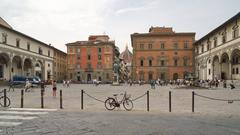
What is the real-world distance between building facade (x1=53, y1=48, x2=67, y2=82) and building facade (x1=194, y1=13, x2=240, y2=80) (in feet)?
123

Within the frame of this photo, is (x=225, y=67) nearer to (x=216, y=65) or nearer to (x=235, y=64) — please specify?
(x=216, y=65)

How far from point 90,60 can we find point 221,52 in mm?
40088

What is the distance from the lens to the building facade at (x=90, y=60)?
74062 mm

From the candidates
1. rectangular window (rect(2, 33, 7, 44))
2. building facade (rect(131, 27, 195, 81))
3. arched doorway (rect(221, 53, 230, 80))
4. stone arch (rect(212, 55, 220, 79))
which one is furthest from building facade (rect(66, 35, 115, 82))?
rectangular window (rect(2, 33, 7, 44))

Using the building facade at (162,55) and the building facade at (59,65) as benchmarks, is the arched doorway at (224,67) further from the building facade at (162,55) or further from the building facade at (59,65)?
the building facade at (59,65)

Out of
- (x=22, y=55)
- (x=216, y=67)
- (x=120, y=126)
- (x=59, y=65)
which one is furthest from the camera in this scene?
(x=59, y=65)

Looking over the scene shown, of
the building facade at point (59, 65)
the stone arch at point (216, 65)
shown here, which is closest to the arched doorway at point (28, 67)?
the building facade at point (59, 65)

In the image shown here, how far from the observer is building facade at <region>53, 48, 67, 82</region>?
7012 centimetres

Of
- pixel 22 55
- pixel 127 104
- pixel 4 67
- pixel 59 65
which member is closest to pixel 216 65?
pixel 22 55

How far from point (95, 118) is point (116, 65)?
43190 mm

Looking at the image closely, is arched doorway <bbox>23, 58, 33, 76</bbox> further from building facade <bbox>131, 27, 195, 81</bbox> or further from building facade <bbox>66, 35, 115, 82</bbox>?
building facade <bbox>131, 27, 195, 81</bbox>

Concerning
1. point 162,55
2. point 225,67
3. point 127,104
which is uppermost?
point 162,55

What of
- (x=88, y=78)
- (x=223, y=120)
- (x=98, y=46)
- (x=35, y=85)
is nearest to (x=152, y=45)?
(x=98, y=46)

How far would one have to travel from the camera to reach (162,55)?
6700 cm
